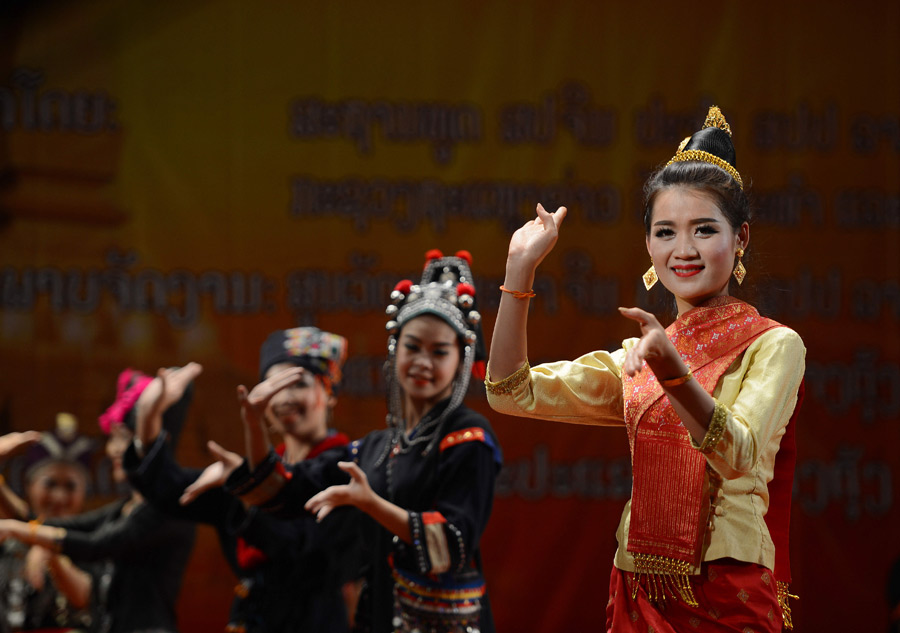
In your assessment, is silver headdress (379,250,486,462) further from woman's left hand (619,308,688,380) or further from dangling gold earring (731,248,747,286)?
woman's left hand (619,308,688,380)

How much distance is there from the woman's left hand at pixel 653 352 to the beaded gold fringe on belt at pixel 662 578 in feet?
1.27

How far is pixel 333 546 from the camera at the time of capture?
3.34m

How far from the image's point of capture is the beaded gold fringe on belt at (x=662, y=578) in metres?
1.79

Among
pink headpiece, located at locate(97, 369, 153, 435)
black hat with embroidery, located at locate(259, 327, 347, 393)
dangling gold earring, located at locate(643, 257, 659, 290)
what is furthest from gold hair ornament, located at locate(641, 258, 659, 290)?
pink headpiece, located at locate(97, 369, 153, 435)

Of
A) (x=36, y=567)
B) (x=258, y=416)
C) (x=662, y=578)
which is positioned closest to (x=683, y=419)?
(x=662, y=578)

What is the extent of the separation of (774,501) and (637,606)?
1.01 feet

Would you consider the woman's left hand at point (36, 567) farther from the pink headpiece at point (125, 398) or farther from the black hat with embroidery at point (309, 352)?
the black hat with embroidery at point (309, 352)

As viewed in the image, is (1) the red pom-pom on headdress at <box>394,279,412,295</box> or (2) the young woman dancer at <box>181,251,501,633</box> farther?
(1) the red pom-pom on headdress at <box>394,279,412,295</box>

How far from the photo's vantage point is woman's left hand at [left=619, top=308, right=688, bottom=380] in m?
1.54

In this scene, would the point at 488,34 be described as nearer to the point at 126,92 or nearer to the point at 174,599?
the point at 126,92

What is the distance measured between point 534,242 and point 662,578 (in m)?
0.63

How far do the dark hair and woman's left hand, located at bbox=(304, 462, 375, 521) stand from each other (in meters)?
1.04

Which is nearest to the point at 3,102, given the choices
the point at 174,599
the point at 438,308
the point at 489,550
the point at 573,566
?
the point at 174,599

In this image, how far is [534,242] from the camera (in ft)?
6.18
